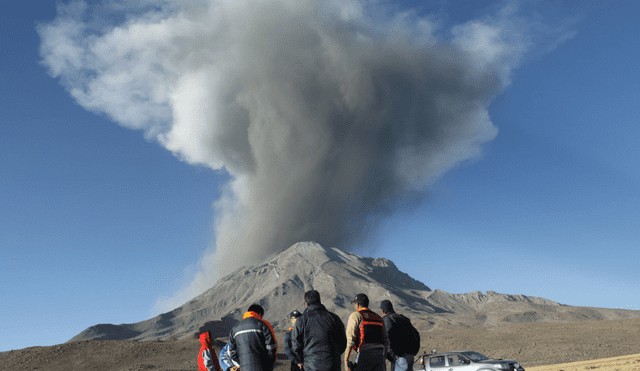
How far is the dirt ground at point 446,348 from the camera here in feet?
130

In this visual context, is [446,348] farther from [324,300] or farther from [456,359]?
[324,300]

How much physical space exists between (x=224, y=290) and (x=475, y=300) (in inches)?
3299

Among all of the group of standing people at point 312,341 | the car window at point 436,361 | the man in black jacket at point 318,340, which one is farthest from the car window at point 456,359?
the man in black jacket at point 318,340

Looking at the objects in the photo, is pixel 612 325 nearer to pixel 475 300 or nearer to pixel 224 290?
pixel 475 300

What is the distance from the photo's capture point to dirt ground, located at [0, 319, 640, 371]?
3975 centimetres

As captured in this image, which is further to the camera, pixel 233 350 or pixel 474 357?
pixel 474 357

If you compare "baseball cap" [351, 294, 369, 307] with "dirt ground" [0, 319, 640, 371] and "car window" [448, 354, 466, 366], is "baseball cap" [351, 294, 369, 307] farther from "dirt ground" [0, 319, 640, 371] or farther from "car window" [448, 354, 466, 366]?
"dirt ground" [0, 319, 640, 371]

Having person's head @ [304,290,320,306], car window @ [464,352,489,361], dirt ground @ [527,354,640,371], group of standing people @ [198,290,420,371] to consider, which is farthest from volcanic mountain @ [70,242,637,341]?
person's head @ [304,290,320,306]

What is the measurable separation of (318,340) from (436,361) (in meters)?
12.0

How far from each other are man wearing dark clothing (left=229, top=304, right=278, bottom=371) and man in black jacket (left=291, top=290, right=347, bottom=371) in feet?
1.25

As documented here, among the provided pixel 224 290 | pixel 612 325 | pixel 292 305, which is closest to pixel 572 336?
pixel 612 325

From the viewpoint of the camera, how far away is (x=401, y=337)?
826cm

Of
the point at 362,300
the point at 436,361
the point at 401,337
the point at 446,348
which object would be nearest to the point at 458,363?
the point at 436,361

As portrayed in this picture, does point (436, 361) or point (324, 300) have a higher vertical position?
point (324, 300)
